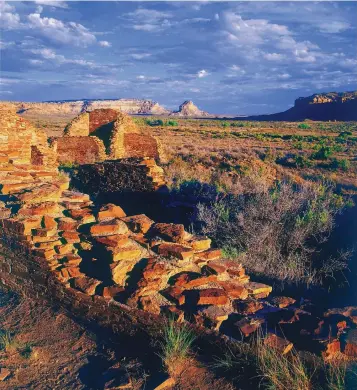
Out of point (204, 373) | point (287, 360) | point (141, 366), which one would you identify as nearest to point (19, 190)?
point (141, 366)

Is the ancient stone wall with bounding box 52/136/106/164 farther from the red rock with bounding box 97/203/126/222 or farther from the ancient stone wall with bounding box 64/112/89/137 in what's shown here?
the red rock with bounding box 97/203/126/222

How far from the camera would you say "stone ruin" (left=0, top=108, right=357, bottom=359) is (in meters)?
3.10

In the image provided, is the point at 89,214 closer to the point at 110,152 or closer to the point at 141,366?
the point at 141,366

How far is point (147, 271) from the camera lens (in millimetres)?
3684

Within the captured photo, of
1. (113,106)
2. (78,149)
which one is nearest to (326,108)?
(78,149)

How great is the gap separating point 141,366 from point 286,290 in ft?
7.76

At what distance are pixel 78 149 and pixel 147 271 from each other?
14.4m

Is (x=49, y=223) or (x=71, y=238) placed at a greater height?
(x=49, y=223)

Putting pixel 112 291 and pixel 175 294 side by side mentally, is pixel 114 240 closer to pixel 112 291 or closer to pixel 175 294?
pixel 112 291

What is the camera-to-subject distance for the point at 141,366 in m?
3.06

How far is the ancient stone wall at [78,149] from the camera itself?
1692 cm

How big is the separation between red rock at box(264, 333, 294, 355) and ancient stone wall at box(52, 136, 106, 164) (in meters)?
14.6

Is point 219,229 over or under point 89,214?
under

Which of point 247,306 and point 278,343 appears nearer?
point 278,343
